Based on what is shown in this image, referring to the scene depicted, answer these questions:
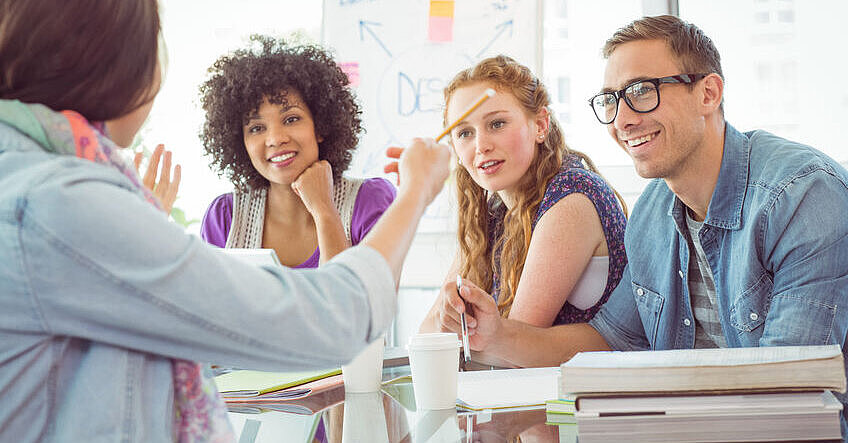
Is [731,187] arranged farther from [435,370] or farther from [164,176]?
[164,176]

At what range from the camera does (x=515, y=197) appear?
1.81 metres

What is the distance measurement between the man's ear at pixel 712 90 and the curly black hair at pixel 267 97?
117cm

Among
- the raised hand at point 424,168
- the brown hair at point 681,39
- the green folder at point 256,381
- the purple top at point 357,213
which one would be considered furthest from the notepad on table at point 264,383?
the brown hair at point 681,39

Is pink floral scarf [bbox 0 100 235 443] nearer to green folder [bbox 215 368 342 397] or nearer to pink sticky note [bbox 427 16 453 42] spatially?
green folder [bbox 215 368 342 397]

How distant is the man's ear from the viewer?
1.37 metres

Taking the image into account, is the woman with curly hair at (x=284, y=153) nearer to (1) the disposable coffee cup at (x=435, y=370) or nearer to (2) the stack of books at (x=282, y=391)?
(2) the stack of books at (x=282, y=391)

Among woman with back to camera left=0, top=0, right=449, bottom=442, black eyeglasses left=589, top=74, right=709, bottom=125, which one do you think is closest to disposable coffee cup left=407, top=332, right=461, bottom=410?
woman with back to camera left=0, top=0, right=449, bottom=442

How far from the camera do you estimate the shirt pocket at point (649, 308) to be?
1.38 m

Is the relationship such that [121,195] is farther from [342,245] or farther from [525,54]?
[525,54]

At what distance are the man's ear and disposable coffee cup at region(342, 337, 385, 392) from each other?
0.78m

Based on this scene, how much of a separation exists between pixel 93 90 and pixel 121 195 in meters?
0.12

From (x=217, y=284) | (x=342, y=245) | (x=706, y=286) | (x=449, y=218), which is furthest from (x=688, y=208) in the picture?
(x=449, y=218)

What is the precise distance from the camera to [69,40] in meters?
0.56

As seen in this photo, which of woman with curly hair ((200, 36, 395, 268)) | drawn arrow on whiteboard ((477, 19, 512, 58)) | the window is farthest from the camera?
drawn arrow on whiteboard ((477, 19, 512, 58))
